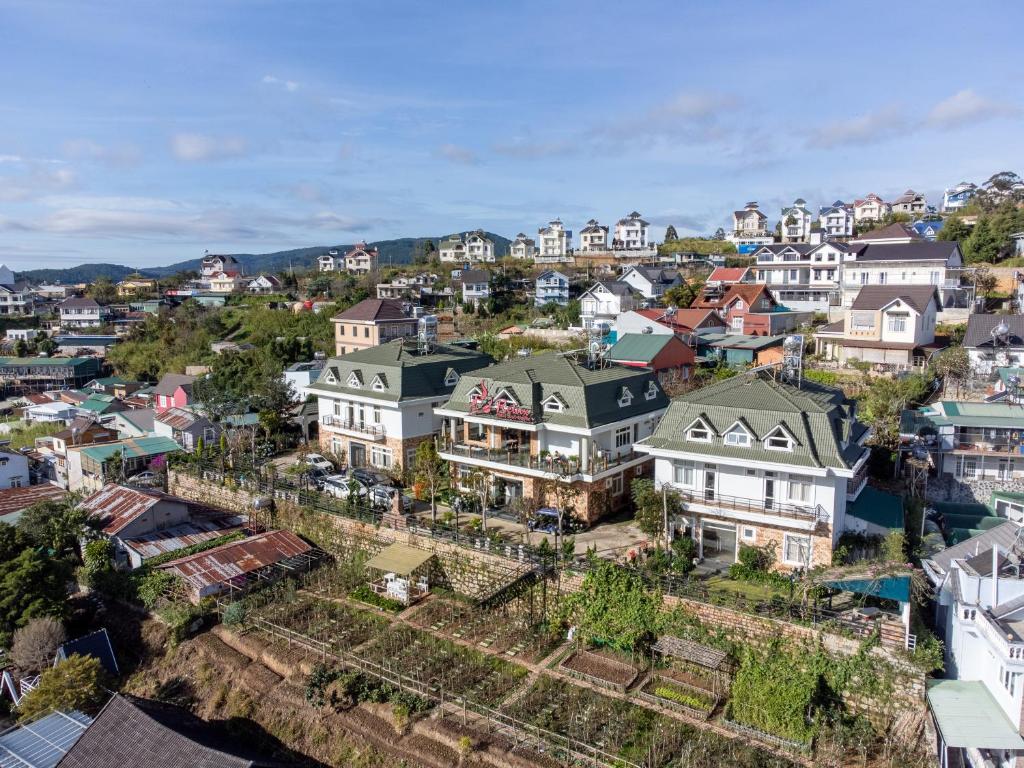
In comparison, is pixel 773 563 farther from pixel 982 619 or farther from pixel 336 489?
pixel 336 489

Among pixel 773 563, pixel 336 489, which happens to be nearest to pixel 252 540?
pixel 336 489

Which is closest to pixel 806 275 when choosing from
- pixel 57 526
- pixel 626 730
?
pixel 626 730

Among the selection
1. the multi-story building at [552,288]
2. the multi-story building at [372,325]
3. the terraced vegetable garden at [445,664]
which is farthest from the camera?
the multi-story building at [552,288]

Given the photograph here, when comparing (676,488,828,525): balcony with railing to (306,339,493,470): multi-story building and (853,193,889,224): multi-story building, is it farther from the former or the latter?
(853,193,889,224): multi-story building

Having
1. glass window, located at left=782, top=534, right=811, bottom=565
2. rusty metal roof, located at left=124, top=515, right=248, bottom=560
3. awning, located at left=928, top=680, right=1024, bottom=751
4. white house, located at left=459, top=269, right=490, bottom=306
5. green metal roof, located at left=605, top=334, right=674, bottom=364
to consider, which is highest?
white house, located at left=459, top=269, right=490, bottom=306

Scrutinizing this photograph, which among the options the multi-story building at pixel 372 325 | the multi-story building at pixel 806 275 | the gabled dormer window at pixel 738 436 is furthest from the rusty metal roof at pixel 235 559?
the multi-story building at pixel 806 275

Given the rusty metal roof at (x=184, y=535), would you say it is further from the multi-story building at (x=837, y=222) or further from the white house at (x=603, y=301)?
the multi-story building at (x=837, y=222)

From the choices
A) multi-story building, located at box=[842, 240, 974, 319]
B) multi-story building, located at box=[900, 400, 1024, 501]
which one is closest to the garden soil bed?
multi-story building, located at box=[900, 400, 1024, 501]
